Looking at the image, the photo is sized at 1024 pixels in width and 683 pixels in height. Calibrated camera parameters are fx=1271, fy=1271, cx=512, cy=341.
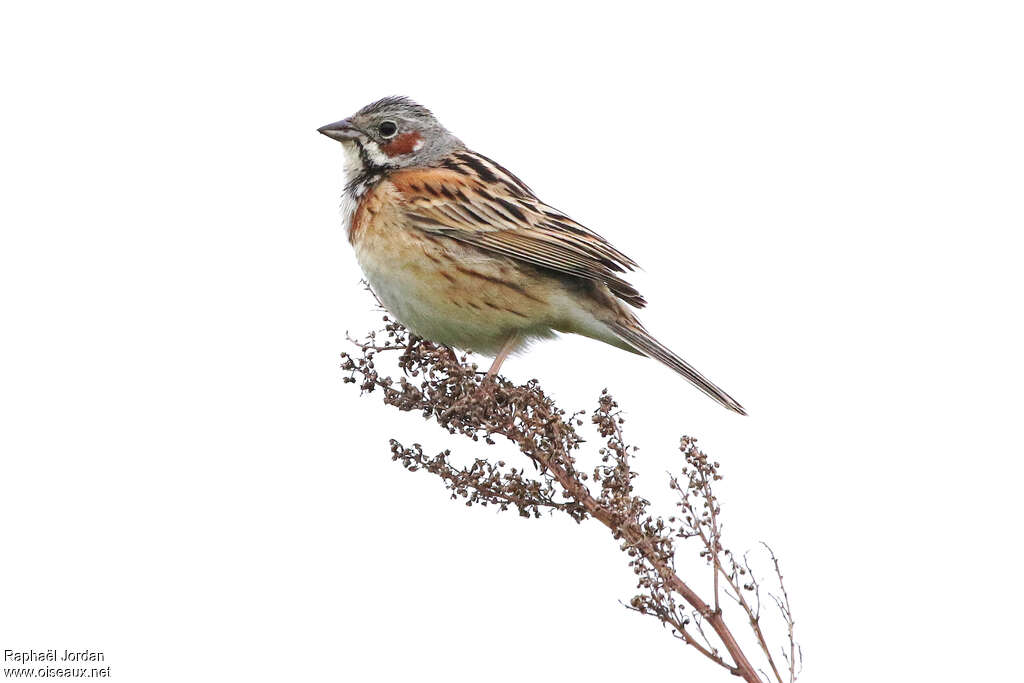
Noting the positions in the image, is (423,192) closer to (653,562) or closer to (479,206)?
(479,206)

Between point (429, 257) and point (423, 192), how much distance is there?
454mm

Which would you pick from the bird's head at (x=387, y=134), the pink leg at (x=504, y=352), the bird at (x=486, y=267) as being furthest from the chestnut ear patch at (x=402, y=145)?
the pink leg at (x=504, y=352)

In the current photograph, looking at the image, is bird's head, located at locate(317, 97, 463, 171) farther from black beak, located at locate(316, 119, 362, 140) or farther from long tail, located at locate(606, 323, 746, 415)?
long tail, located at locate(606, 323, 746, 415)

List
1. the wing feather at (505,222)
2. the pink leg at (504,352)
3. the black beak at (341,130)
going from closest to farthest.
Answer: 1. the wing feather at (505,222)
2. the pink leg at (504,352)
3. the black beak at (341,130)

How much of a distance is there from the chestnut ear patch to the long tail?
64.7 inches

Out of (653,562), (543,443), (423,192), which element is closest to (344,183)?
(423,192)

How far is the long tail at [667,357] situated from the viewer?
634 cm

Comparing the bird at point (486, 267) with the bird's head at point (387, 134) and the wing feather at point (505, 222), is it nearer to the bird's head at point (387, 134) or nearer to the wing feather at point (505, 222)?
the wing feather at point (505, 222)

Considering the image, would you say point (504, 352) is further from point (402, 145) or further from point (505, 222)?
point (402, 145)

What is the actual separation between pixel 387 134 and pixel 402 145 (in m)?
0.11

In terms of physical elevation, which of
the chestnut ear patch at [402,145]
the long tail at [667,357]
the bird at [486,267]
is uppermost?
the chestnut ear patch at [402,145]

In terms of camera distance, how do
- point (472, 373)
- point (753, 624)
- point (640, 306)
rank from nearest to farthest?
point (753, 624), point (472, 373), point (640, 306)

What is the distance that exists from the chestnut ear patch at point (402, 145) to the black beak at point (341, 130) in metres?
0.18

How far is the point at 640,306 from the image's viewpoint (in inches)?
259
